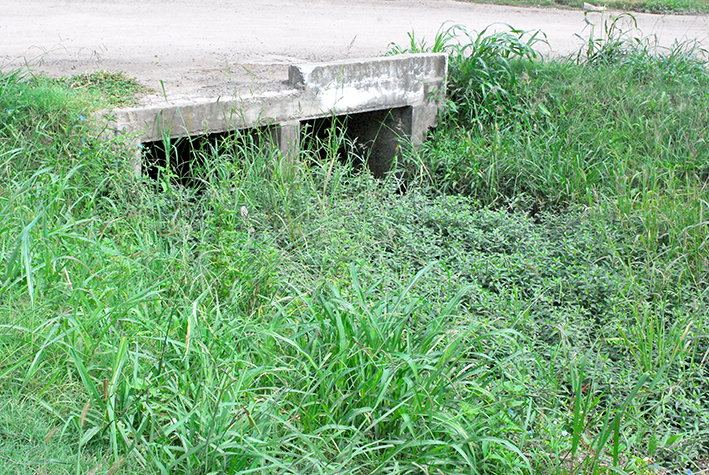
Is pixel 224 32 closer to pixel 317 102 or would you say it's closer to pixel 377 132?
pixel 377 132

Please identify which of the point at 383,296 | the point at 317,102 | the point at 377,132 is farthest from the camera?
the point at 377,132

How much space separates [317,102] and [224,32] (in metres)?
2.66

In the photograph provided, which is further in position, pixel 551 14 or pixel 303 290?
pixel 551 14

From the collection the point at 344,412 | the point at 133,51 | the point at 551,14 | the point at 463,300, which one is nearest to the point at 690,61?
the point at 551,14

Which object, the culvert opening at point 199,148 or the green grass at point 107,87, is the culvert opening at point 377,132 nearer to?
the culvert opening at point 199,148

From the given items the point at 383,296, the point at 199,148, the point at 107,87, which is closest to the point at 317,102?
the point at 199,148

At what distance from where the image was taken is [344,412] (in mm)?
2541

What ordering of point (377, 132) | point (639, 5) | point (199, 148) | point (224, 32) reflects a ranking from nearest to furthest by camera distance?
point (199, 148) < point (377, 132) < point (224, 32) < point (639, 5)

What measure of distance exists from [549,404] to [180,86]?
12.2 ft

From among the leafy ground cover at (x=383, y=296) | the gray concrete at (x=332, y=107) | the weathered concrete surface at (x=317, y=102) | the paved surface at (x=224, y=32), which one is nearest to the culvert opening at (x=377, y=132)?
the gray concrete at (x=332, y=107)

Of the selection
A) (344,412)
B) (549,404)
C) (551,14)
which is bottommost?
(549,404)

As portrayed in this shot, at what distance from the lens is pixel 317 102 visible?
5.29 metres

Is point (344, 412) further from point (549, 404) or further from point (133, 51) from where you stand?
point (133, 51)

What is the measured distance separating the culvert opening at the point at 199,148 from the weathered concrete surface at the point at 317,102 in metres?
0.11
